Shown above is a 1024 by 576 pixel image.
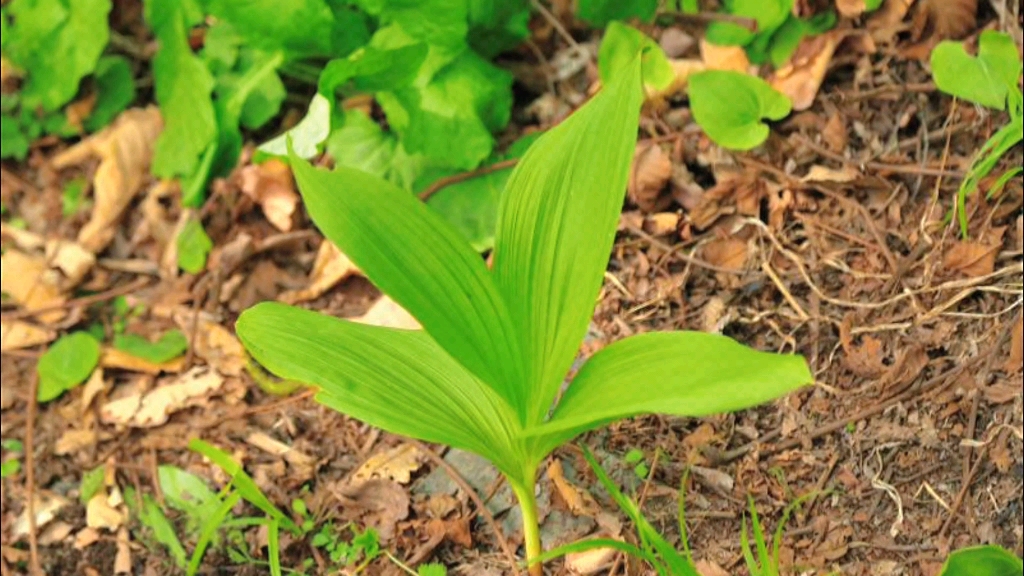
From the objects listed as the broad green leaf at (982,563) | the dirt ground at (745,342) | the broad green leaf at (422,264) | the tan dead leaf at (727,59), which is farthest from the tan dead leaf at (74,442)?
the broad green leaf at (982,563)

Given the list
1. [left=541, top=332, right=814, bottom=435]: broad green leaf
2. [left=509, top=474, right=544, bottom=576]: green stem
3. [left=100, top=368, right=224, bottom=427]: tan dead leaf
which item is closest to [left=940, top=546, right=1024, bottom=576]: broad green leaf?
[left=541, top=332, right=814, bottom=435]: broad green leaf

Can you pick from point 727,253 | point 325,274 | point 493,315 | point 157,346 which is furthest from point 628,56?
point 157,346

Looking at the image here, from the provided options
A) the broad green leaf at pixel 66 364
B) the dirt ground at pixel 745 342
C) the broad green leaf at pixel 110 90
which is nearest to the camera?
the dirt ground at pixel 745 342

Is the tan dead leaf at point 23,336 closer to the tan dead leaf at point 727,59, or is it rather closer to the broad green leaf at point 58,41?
the broad green leaf at point 58,41

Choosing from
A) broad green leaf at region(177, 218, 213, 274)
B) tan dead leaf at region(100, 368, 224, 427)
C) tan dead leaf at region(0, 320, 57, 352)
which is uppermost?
broad green leaf at region(177, 218, 213, 274)

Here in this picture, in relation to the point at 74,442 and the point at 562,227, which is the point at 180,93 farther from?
the point at 562,227

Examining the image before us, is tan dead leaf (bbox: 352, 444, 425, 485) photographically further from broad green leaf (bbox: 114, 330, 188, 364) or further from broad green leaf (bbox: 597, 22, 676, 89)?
broad green leaf (bbox: 597, 22, 676, 89)
